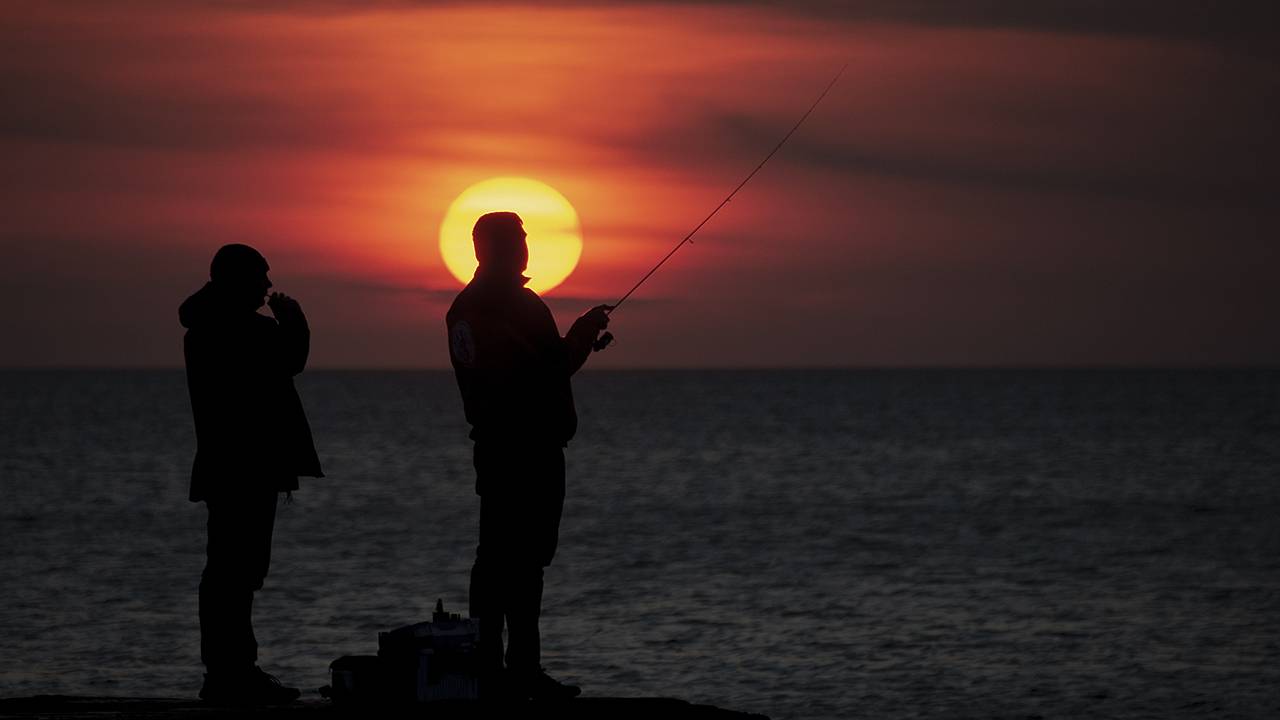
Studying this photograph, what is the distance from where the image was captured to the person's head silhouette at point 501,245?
279 inches

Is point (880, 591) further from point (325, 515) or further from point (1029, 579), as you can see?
point (325, 515)

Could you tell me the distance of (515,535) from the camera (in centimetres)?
714

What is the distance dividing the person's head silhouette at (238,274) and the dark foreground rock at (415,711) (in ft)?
5.65

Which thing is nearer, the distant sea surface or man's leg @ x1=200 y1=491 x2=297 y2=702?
man's leg @ x1=200 y1=491 x2=297 y2=702

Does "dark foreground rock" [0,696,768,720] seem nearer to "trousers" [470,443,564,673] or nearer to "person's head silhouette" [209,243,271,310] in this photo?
"trousers" [470,443,564,673]

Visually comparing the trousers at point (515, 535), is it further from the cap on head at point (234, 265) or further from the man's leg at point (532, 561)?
the cap on head at point (234, 265)

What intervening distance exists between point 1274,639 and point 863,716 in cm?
764

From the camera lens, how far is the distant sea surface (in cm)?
1864

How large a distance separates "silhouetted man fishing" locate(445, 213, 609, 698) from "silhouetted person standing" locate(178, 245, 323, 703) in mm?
882

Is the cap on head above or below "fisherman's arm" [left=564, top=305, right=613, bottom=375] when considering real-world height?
above

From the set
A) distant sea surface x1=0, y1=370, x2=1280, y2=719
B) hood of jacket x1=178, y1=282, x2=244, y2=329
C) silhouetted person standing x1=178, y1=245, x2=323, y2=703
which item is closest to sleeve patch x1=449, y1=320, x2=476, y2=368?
silhouetted person standing x1=178, y1=245, x2=323, y2=703

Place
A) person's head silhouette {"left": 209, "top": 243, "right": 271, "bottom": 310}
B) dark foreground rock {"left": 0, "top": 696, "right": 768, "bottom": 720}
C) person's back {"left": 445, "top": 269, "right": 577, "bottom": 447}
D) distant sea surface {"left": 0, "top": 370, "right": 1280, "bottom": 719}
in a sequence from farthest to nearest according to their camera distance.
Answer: distant sea surface {"left": 0, "top": 370, "right": 1280, "bottom": 719} → person's head silhouette {"left": 209, "top": 243, "right": 271, "bottom": 310} → person's back {"left": 445, "top": 269, "right": 577, "bottom": 447} → dark foreground rock {"left": 0, "top": 696, "right": 768, "bottom": 720}

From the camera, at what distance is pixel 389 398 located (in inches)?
6245

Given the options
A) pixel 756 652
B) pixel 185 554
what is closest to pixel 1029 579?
pixel 756 652
